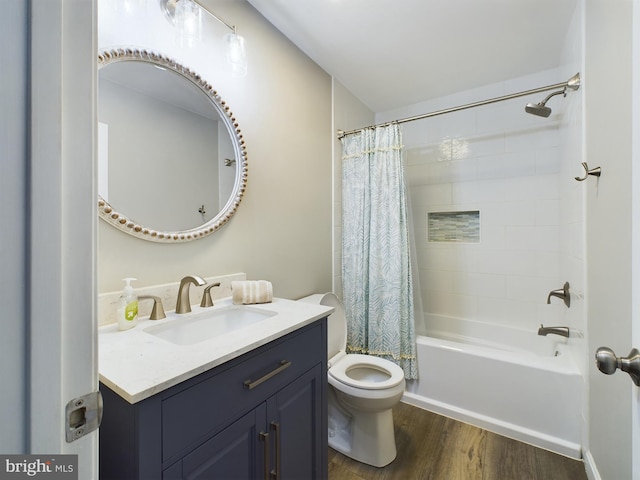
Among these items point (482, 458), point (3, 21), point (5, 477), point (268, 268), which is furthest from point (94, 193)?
point (482, 458)

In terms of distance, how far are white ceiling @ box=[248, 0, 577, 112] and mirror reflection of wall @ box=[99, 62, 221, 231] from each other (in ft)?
2.60

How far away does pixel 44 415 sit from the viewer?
1.16 ft

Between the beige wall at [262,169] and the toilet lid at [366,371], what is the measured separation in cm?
51

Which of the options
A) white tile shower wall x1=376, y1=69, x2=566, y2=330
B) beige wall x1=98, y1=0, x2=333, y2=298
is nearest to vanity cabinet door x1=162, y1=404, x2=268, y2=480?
beige wall x1=98, y1=0, x2=333, y2=298

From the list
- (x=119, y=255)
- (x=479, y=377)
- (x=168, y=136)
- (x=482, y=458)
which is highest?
(x=168, y=136)

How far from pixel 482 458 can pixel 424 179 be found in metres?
2.07

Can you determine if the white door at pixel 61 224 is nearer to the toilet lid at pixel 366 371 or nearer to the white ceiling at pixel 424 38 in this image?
the toilet lid at pixel 366 371

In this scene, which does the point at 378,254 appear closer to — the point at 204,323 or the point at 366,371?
the point at 366,371

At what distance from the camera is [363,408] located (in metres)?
1.45

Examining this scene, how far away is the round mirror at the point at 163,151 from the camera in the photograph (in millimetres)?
1038

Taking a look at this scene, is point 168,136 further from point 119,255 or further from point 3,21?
point 3,21

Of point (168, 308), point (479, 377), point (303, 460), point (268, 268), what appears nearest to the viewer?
point (303, 460)

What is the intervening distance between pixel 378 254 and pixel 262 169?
1.00 meters

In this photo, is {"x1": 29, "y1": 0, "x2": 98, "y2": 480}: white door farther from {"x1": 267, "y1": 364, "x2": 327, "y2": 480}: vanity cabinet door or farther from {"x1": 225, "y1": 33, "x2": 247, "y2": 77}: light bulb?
{"x1": 225, "y1": 33, "x2": 247, "y2": 77}: light bulb
